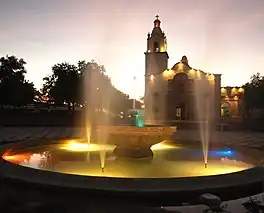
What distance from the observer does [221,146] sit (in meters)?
12.1

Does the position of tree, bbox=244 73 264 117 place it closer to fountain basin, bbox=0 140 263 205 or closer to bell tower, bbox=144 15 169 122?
bell tower, bbox=144 15 169 122

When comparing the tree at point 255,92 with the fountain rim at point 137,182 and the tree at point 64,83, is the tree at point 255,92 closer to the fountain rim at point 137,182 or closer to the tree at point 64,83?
the tree at point 64,83

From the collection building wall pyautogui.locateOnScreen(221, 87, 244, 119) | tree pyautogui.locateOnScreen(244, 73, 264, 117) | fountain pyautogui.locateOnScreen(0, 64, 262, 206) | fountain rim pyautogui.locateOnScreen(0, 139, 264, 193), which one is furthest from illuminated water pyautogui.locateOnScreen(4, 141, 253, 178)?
building wall pyautogui.locateOnScreen(221, 87, 244, 119)

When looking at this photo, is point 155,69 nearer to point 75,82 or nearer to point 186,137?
point 75,82

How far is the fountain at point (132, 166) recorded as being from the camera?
529 cm

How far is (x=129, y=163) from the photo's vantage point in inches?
330

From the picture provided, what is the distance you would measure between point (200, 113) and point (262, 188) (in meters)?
39.0

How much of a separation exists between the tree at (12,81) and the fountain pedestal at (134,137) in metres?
29.2

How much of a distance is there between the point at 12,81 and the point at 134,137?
100ft

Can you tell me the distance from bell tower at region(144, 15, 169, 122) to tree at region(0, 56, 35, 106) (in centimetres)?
1694

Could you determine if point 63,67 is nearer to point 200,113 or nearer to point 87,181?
point 200,113

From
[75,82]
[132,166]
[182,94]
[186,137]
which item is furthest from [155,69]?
[132,166]

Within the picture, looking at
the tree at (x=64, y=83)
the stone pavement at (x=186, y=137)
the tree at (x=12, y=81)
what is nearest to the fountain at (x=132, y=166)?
the stone pavement at (x=186, y=137)

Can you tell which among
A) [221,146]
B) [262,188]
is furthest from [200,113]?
[262,188]
